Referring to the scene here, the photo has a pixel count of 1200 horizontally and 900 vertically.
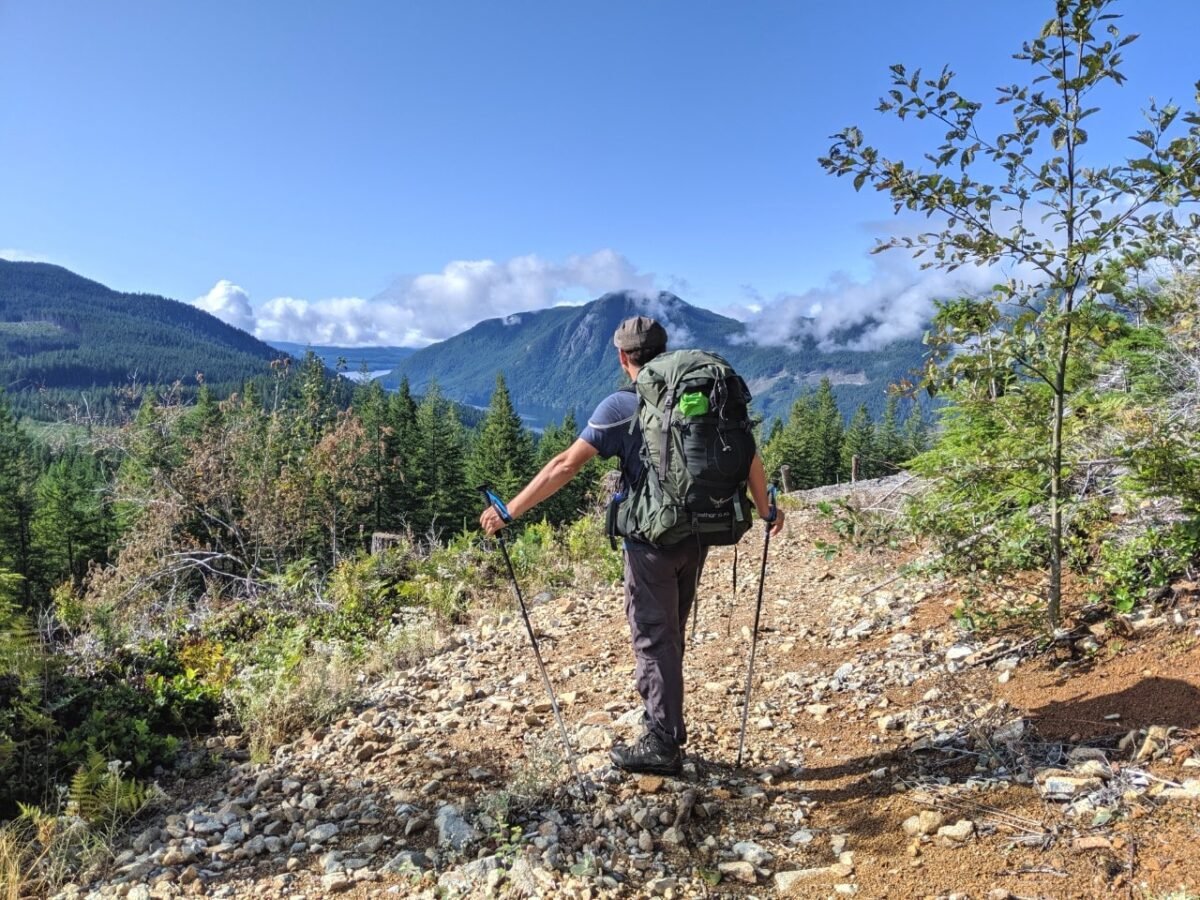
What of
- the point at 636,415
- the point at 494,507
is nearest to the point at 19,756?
the point at 494,507

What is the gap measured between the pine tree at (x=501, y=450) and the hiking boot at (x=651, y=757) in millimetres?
46398

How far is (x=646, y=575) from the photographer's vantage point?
3.56 metres

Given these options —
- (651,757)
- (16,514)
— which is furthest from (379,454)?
(651,757)

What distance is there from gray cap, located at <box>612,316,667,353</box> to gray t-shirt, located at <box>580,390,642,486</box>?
299 mm

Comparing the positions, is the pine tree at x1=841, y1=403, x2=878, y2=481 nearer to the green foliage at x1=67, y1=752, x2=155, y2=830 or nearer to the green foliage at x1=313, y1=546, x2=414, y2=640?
the green foliage at x1=313, y1=546, x2=414, y2=640

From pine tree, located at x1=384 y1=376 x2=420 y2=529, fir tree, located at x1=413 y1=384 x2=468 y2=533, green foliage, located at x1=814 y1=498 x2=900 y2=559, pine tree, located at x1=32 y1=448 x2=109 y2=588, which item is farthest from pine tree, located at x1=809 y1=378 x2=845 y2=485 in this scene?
green foliage, located at x1=814 y1=498 x2=900 y2=559

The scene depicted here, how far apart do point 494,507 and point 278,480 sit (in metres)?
13.2

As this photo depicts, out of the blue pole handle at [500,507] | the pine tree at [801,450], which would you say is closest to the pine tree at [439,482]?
A: the pine tree at [801,450]

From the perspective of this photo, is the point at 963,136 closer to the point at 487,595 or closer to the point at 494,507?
the point at 494,507

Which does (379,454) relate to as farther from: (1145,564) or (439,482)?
(1145,564)

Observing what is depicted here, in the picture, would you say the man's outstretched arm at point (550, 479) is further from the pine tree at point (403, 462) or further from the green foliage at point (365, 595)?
the pine tree at point (403, 462)

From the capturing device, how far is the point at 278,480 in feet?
50.0

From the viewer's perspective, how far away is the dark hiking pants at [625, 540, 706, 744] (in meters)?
3.54

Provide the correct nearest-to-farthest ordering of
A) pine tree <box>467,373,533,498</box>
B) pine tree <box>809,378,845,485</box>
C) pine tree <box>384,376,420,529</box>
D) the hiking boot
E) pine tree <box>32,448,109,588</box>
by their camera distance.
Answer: the hiking boot
pine tree <box>32,448,109,588</box>
pine tree <box>384,376,420,529</box>
pine tree <box>467,373,533,498</box>
pine tree <box>809,378,845,485</box>
